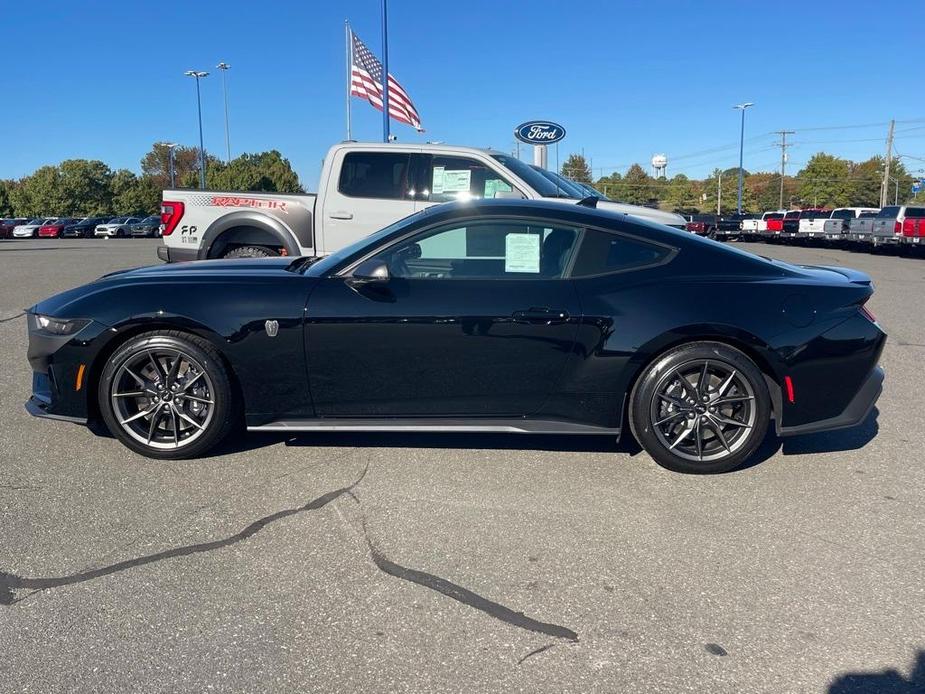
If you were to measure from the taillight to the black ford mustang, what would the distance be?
→ 14.9ft

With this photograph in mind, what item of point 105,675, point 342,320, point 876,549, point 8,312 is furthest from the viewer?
point 8,312

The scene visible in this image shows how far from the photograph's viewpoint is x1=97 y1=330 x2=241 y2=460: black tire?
413 centimetres

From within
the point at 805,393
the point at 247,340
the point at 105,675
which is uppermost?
the point at 247,340

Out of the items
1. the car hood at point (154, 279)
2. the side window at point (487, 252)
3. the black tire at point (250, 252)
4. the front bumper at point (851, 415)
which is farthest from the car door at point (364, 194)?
the front bumper at point (851, 415)

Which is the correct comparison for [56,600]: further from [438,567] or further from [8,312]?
[8,312]

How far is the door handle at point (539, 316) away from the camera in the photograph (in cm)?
403

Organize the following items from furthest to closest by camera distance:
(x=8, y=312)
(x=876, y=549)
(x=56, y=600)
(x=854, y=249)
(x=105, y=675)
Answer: (x=854, y=249) → (x=8, y=312) → (x=876, y=549) → (x=56, y=600) → (x=105, y=675)

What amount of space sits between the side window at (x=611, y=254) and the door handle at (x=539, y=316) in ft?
0.94

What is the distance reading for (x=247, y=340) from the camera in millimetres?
4078

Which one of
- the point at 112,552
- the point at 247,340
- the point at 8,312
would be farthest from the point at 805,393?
the point at 8,312

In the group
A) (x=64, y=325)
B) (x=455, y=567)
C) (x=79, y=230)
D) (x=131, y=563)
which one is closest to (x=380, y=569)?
(x=455, y=567)

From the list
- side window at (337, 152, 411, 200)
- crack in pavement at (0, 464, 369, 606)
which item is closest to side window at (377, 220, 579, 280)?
crack in pavement at (0, 464, 369, 606)

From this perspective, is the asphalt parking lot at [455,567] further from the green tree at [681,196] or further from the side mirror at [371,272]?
the green tree at [681,196]

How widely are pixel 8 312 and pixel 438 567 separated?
28.8ft
